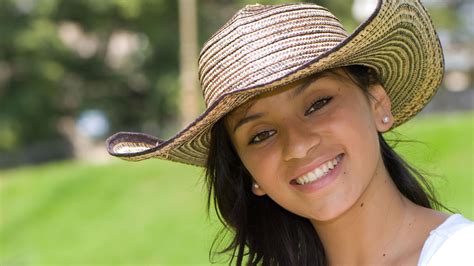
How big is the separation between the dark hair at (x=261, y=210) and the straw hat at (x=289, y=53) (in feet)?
0.62

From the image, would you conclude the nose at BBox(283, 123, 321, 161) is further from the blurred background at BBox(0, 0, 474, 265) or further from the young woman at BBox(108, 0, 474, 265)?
the blurred background at BBox(0, 0, 474, 265)

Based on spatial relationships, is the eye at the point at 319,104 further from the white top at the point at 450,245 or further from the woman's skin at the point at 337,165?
the white top at the point at 450,245

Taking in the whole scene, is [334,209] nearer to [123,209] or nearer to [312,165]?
[312,165]

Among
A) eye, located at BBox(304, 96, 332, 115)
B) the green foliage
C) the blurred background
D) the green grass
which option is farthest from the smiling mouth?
the green foliage

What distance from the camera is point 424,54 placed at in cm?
209

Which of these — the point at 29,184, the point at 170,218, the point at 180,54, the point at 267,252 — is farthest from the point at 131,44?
the point at 267,252

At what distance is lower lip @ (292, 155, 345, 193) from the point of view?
195cm

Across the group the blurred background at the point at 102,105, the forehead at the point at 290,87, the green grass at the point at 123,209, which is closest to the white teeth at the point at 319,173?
the forehead at the point at 290,87

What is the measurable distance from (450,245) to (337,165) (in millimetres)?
320

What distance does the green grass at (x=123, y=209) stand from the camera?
309 inches

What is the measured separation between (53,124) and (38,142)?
64cm

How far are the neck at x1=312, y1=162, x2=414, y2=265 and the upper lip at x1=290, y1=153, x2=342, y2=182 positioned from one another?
171 millimetres

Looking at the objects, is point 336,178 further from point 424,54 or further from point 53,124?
point 53,124

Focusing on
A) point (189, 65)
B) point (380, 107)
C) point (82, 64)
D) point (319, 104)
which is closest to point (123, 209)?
point (380, 107)
